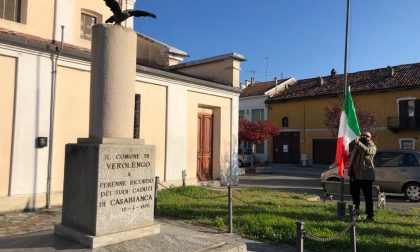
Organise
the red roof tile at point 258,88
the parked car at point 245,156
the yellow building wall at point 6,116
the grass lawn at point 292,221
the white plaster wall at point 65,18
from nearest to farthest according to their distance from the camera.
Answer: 1. the grass lawn at point 292,221
2. the yellow building wall at point 6,116
3. the white plaster wall at point 65,18
4. the parked car at point 245,156
5. the red roof tile at point 258,88

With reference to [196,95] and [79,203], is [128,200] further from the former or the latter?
[196,95]

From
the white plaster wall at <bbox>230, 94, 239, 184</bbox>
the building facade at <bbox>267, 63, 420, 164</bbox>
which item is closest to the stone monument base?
the white plaster wall at <bbox>230, 94, 239, 184</bbox>

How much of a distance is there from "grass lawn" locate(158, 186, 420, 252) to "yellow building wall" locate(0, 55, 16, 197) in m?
3.53

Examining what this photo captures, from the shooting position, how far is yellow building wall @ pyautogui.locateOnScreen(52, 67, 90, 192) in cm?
996

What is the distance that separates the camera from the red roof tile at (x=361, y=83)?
32.3 metres

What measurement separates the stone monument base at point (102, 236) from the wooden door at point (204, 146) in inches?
353

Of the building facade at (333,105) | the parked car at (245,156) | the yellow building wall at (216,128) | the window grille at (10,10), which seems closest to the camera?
the window grille at (10,10)

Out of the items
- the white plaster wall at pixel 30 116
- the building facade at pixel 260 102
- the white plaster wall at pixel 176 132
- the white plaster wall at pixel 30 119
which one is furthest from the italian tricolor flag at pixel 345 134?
the building facade at pixel 260 102

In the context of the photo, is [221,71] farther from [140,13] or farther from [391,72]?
[391,72]

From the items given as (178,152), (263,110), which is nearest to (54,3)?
(178,152)

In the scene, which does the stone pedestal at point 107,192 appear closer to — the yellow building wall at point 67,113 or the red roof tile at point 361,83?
the yellow building wall at point 67,113

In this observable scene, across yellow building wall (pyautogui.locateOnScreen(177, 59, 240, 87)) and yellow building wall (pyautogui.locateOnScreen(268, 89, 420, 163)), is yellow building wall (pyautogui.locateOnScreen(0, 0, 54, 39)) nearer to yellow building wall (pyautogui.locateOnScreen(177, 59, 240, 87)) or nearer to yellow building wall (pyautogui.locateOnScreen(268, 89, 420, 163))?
yellow building wall (pyautogui.locateOnScreen(177, 59, 240, 87))

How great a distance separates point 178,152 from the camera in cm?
1346

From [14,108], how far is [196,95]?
6518 millimetres
